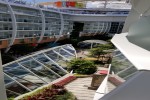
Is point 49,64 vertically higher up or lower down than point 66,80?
higher up

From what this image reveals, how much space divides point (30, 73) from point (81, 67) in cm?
741

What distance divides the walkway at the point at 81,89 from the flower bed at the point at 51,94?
77cm

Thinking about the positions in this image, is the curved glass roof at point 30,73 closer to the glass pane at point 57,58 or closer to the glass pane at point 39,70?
the glass pane at point 39,70

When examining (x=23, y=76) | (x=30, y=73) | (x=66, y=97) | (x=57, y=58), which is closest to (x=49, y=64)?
(x=57, y=58)

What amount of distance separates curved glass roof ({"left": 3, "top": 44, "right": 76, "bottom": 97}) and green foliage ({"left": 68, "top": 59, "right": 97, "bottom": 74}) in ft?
7.19

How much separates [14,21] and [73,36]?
29.4 m

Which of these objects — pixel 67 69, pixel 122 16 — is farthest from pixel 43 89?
pixel 122 16

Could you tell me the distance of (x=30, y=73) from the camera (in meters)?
18.4

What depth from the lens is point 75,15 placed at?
65500mm

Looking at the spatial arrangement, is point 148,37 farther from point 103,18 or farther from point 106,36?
point 106,36

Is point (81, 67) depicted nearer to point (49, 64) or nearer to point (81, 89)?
point (49, 64)

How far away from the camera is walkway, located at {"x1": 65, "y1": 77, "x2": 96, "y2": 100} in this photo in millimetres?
16531

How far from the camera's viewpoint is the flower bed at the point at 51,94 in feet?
48.8

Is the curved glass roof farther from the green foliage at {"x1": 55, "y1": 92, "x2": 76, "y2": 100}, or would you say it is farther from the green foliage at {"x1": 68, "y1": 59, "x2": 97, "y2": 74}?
the green foliage at {"x1": 68, "y1": 59, "x2": 97, "y2": 74}
